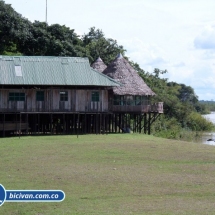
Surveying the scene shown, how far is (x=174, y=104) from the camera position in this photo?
63.4 metres

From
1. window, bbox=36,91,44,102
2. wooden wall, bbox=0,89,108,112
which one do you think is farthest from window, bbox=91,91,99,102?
window, bbox=36,91,44,102

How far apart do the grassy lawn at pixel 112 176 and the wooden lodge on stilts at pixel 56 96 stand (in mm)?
8026

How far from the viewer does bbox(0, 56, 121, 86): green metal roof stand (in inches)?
1523

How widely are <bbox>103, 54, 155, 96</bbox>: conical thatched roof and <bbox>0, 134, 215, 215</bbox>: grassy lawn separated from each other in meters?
12.4

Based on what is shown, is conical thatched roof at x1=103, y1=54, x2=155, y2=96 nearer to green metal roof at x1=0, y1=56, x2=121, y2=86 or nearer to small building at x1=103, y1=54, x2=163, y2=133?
small building at x1=103, y1=54, x2=163, y2=133

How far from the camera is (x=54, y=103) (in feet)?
131

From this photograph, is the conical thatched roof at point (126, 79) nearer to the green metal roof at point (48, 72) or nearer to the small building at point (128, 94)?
the small building at point (128, 94)

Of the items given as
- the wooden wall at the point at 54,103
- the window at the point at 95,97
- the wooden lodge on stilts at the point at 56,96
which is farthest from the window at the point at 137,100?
the window at the point at 95,97

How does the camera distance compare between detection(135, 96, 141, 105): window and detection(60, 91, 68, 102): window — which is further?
detection(135, 96, 141, 105): window

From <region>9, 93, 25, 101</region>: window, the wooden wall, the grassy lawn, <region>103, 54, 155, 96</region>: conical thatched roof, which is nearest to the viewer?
the grassy lawn

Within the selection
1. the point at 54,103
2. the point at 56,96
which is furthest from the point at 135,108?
the point at 54,103

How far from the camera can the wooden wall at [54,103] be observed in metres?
38.6

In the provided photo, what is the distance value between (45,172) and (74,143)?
11726mm

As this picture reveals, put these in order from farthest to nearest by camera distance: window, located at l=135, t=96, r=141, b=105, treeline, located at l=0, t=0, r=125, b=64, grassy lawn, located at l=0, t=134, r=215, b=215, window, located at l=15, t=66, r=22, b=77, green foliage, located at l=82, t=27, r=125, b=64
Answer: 1. green foliage, located at l=82, t=27, r=125, b=64
2. treeline, located at l=0, t=0, r=125, b=64
3. window, located at l=135, t=96, r=141, b=105
4. window, located at l=15, t=66, r=22, b=77
5. grassy lawn, located at l=0, t=134, r=215, b=215
